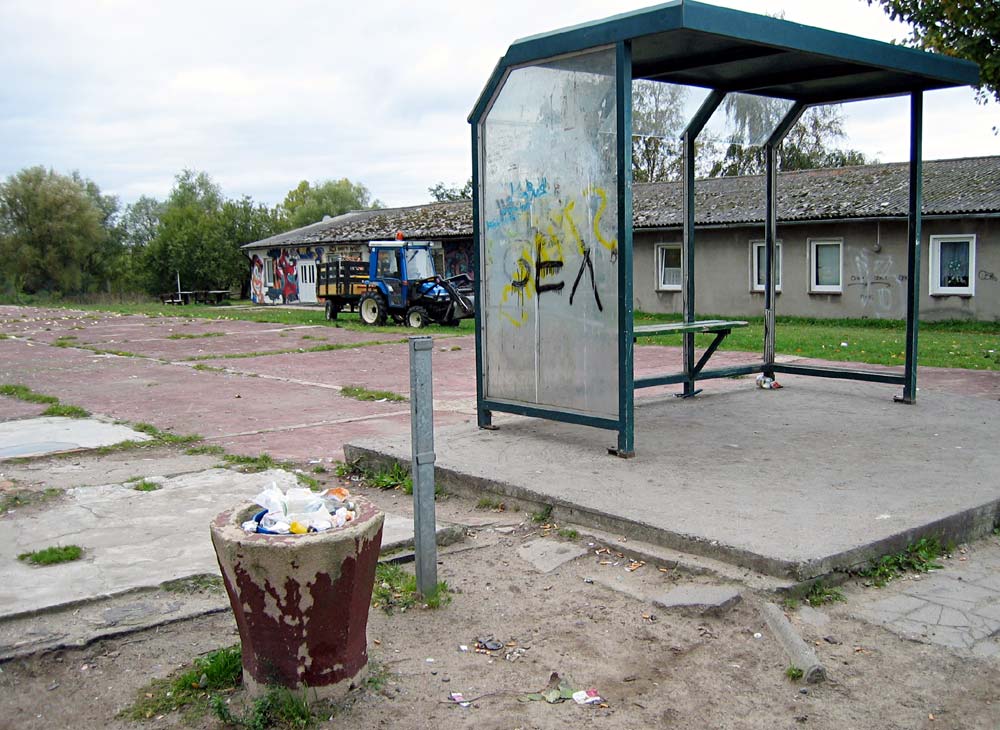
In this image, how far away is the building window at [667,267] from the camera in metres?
29.0

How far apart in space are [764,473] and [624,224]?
1.91 metres

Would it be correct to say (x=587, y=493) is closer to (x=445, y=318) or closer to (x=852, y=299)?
(x=445, y=318)

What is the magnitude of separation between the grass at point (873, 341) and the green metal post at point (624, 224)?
29.5 ft

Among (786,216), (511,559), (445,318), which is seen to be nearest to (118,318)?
(445,318)

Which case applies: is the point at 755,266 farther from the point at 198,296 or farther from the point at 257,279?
the point at 198,296

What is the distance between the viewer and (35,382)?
13289 millimetres

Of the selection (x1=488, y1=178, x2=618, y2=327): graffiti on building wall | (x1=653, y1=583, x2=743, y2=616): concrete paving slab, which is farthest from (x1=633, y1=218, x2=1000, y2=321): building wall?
(x1=653, y1=583, x2=743, y2=616): concrete paving slab

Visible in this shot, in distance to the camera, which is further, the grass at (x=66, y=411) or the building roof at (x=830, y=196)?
the building roof at (x=830, y=196)

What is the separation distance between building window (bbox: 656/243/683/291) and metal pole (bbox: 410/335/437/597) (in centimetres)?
2526

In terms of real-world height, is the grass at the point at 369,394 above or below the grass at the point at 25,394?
below

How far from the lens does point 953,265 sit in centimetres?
2395

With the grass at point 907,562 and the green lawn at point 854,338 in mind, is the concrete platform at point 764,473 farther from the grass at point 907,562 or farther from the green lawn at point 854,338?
the green lawn at point 854,338

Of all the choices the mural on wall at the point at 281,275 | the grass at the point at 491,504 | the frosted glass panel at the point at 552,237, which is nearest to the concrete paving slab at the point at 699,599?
the grass at the point at 491,504

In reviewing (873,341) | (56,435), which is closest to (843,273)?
(873,341)
